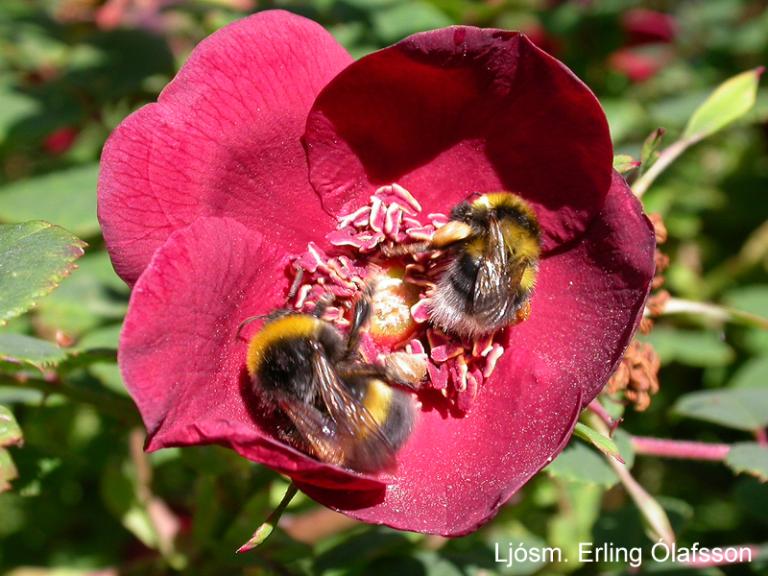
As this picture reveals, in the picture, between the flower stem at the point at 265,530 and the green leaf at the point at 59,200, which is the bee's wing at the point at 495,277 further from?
the green leaf at the point at 59,200

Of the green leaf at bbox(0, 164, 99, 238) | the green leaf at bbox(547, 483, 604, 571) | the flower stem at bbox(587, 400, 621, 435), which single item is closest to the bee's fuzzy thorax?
the flower stem at bbox(587, 400, 621, 435)

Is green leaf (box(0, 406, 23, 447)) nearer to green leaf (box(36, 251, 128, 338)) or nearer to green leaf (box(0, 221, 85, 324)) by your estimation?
green leaf (box(0, 221, 85, 324))

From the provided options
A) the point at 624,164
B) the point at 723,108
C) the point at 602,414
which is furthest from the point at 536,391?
the point at 723,108

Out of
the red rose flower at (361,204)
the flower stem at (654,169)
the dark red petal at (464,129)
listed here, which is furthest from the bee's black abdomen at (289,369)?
the flower stem at (654,169)

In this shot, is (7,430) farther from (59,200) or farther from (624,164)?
(624,164)

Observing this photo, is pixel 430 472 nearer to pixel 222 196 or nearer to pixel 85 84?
pixel 222 196

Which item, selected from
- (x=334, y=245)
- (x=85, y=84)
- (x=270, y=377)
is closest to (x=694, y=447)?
(x=334, y=245)
